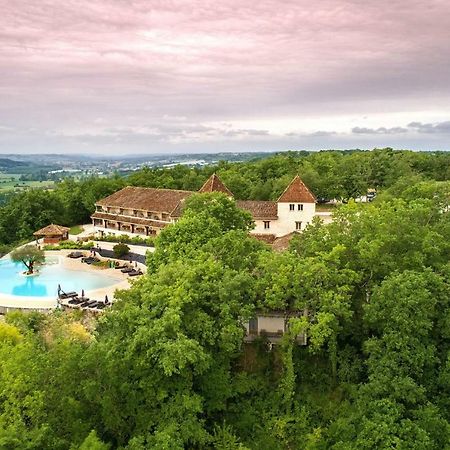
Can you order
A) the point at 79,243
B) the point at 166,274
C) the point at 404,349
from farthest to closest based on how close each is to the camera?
the point at 79,243 → the point at 166,274 → the point at 404,349

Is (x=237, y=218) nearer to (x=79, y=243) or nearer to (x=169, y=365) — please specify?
(x=169, y=365)

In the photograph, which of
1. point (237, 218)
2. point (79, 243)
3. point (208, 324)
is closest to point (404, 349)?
point (208, 324)

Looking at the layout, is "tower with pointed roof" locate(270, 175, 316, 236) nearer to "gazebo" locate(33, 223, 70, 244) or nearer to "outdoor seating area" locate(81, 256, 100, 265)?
"outdoor seating area" locate(81, 256, 100, 265)

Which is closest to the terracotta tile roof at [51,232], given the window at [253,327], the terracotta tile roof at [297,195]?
the terracotta tile roof at [297,195]

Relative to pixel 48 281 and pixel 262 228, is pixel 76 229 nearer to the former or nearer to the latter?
pixel 48 281

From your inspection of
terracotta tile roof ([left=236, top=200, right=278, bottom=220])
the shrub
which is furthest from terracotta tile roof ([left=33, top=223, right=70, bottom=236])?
terracotta tile roof ([left=236, top=200, right=278, bottom=220])

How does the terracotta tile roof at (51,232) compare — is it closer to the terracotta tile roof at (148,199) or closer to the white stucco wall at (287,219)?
the terracotta tile roof at (148,199)
